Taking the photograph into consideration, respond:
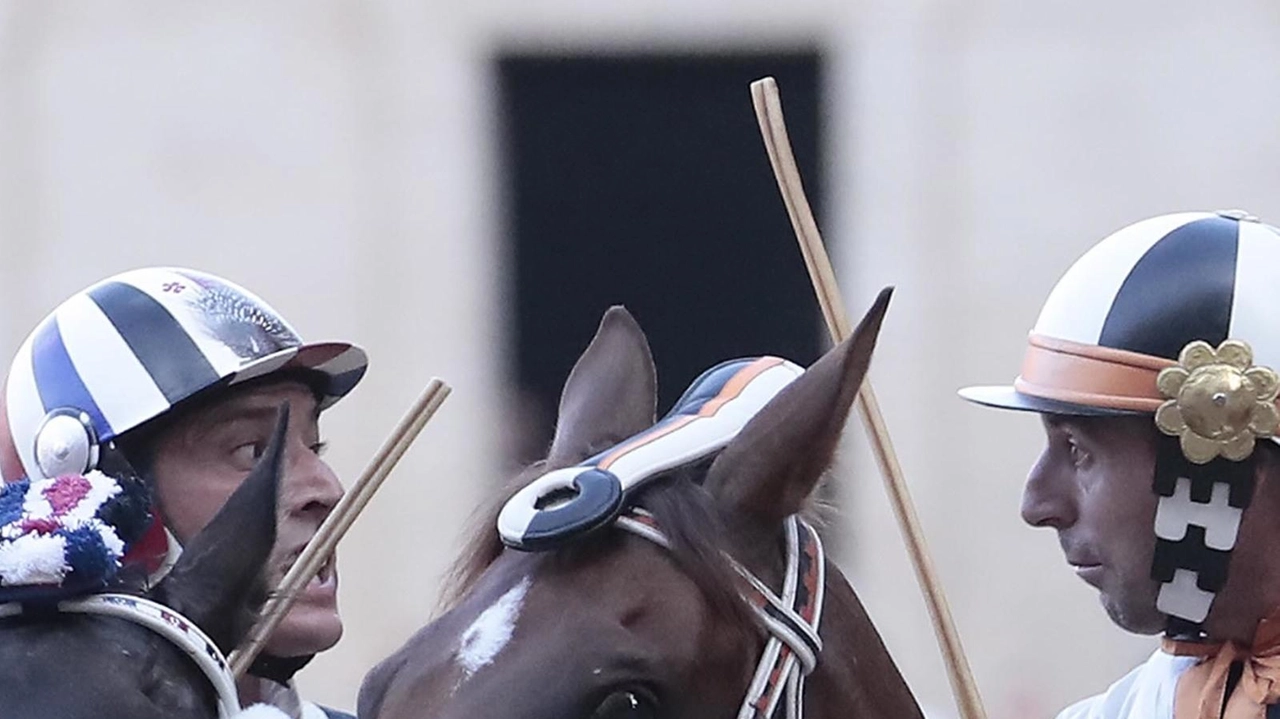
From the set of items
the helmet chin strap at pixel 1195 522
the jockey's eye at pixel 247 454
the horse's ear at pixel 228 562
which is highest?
the horse's ear at pixel 228 562

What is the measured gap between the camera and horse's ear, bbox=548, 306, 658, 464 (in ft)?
9.93

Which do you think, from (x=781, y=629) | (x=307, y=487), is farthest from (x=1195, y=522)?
(x=307, y=487)

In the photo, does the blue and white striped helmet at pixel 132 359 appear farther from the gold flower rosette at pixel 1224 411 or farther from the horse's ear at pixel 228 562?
the gold flower rosette at pixel 1224 411

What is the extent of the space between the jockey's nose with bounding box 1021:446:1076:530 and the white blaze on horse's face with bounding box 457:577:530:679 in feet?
2.68

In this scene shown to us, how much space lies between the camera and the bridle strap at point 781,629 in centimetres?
272

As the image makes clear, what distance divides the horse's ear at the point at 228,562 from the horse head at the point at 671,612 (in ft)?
0.69

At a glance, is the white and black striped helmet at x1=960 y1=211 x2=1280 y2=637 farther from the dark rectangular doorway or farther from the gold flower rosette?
the dark rectangular doorway

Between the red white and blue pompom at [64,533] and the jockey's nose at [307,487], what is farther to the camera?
the jockey's nose at [307,487]

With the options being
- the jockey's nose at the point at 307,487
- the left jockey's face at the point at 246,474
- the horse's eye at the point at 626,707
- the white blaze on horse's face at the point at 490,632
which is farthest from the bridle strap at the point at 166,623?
the jockey's nose at the point at 307,487

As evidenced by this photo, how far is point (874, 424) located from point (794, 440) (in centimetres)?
56

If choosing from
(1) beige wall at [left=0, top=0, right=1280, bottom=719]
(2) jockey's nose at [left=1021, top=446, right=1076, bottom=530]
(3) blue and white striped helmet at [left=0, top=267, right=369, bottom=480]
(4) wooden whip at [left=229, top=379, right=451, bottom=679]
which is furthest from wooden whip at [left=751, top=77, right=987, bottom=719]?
(1) beige wall at [left=0, top=0, right=1280, bottom=719]

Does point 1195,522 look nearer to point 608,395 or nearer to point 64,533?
point 608,395

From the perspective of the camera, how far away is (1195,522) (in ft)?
10.3

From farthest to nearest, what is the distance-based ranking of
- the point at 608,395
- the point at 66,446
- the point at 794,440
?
the point at 66,446, the point at 608,395, the point at 794,440
